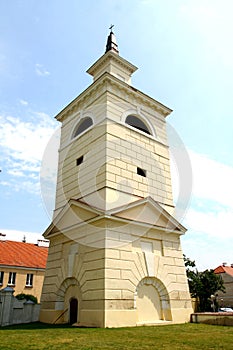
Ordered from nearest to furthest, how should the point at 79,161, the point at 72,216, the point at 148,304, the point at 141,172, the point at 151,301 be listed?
the point at 148,304, the point at 151,301, the point at 72,216, the point at 141,172, the point at 79,161

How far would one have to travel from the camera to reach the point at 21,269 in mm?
32719

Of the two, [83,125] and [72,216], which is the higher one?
[83,125]

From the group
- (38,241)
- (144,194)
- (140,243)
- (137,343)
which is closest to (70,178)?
(144,194)

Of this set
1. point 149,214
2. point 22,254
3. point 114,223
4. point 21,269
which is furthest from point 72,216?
point 22,254

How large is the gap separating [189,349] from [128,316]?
5.65m

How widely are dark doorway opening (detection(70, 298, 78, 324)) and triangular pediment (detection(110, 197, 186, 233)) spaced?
500cm

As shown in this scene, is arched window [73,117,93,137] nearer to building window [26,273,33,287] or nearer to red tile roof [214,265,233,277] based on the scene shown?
building window [26,273,33,287]

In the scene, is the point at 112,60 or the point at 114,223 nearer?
the point at 114,223

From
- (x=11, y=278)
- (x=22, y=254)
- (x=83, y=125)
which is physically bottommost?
(x=11, y=278)

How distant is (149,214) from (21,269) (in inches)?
914

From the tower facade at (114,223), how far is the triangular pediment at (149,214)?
0.18ft

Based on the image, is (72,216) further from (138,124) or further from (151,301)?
(138,124)

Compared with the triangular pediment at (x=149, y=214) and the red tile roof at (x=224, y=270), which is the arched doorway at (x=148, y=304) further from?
the red tile roof at (x=224, y=270)

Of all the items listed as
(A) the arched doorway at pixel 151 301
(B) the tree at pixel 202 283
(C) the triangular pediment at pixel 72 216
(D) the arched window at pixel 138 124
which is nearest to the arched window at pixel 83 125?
(D) the arched window at pixel 138 124
